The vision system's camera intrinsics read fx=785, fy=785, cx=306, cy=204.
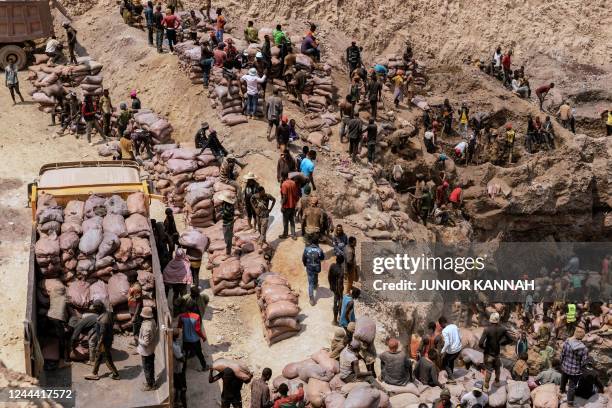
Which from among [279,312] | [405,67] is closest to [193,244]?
[279,312]

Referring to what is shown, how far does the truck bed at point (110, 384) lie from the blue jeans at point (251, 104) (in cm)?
900

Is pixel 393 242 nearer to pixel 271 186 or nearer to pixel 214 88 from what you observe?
pixel 271 186

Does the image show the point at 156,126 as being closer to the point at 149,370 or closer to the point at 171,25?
the point at 171,25

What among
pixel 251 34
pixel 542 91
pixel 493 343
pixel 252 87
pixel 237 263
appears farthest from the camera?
pixel 542 91

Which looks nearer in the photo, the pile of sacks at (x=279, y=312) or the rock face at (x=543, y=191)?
the pile of sacks at (x=279, y=312)

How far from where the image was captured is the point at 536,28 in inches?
1098

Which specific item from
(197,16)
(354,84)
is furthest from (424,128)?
(197,16)

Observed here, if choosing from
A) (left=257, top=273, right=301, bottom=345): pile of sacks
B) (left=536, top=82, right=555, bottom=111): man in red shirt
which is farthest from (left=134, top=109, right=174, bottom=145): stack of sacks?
(left=536, top=82, right=555, bottom=111): man in red shirt

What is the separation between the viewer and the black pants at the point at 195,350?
11.7 m

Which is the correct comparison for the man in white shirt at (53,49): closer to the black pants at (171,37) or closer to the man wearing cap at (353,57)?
the black pants at (171,37)

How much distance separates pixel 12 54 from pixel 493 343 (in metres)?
16.0

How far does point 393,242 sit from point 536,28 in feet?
48.3

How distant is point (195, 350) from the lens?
11914 mm

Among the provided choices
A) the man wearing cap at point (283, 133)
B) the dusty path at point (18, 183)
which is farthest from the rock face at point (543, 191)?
the dusty path at point (18, 183)
